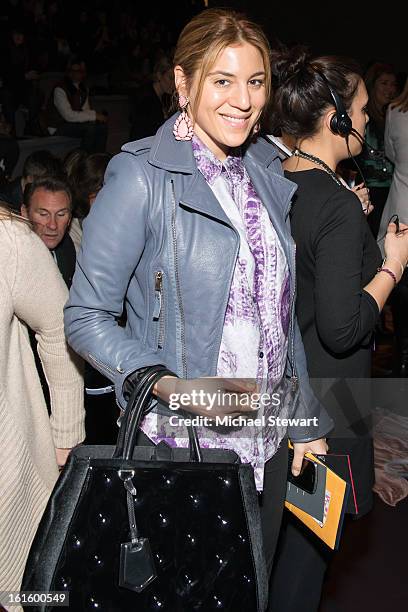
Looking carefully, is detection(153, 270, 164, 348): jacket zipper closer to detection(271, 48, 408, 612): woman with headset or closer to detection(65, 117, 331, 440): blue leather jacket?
detection(65, 117, 331, 440): blue leather jacket

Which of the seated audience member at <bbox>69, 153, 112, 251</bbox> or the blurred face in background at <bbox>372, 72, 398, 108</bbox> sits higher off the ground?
the blurred face in background at <bbox>372, 72, 398, 108</bbox>

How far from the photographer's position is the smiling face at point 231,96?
1.61 m

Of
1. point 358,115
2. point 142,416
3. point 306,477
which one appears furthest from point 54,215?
point 142,416

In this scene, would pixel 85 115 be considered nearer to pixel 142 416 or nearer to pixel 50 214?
pixel 50 214

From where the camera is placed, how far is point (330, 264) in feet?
Result: 6.31

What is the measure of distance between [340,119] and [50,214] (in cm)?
148

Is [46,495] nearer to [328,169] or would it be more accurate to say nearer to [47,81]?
[328,169]

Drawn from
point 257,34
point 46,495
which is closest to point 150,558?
point 46,495

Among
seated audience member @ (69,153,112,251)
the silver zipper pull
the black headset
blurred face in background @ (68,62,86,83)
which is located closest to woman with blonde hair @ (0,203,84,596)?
the silver zipper pull

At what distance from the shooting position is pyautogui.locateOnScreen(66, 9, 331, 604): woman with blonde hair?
1.55 meters

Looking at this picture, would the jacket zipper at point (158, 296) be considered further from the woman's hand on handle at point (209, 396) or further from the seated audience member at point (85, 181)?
the seated audience member at point (85, 181)

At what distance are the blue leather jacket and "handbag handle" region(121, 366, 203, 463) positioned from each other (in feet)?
0.15

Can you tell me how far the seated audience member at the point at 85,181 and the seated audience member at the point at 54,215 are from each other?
1.01 feet

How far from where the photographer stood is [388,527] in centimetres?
326
